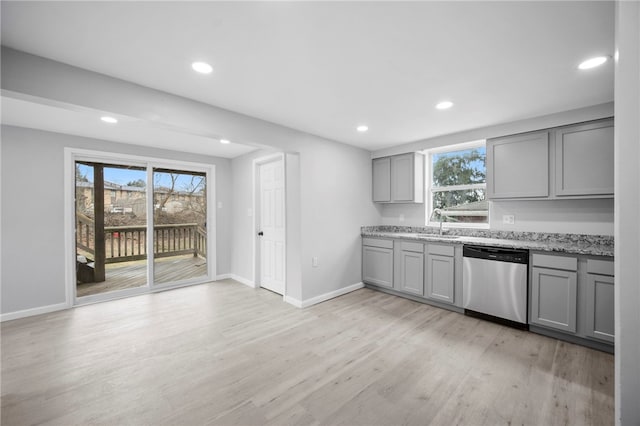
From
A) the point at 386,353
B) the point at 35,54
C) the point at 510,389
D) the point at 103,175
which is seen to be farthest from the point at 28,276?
the point at 510,389

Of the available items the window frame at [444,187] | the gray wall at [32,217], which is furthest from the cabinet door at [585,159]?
the gray wall at [32,217]

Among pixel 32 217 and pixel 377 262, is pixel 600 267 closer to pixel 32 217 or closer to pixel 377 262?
pixel 377 262

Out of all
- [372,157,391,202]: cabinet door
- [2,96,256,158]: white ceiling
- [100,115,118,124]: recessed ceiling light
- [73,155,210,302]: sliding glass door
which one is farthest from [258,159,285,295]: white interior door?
[100,115,118,124]: recessed ceiling light

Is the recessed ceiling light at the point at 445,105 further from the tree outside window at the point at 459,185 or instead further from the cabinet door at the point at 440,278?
the cabinet door at the point at 440,278

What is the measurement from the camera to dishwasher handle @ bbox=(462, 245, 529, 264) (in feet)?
9.33

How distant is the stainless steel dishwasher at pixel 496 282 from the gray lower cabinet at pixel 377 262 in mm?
1049

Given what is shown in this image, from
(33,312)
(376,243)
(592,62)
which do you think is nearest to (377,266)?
(376,243)

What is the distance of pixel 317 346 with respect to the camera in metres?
2.56

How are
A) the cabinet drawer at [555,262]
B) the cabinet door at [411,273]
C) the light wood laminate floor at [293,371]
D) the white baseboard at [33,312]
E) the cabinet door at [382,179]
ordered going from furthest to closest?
the cabinet door at [382,179] → the cabinet door at [411,273] → the white baseboard at [33,312] → the cabinet drawer at [555,262] → the light wood laminate floor at [293,371]

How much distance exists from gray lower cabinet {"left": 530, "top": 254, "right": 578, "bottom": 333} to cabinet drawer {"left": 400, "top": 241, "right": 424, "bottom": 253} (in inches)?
48.1

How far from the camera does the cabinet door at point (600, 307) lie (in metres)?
2.37

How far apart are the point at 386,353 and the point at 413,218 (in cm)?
250

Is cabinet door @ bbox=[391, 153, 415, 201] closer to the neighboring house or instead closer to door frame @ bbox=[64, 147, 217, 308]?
door frame @ bbox=[64, 147, 217, 308]

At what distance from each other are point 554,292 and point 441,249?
115cm
